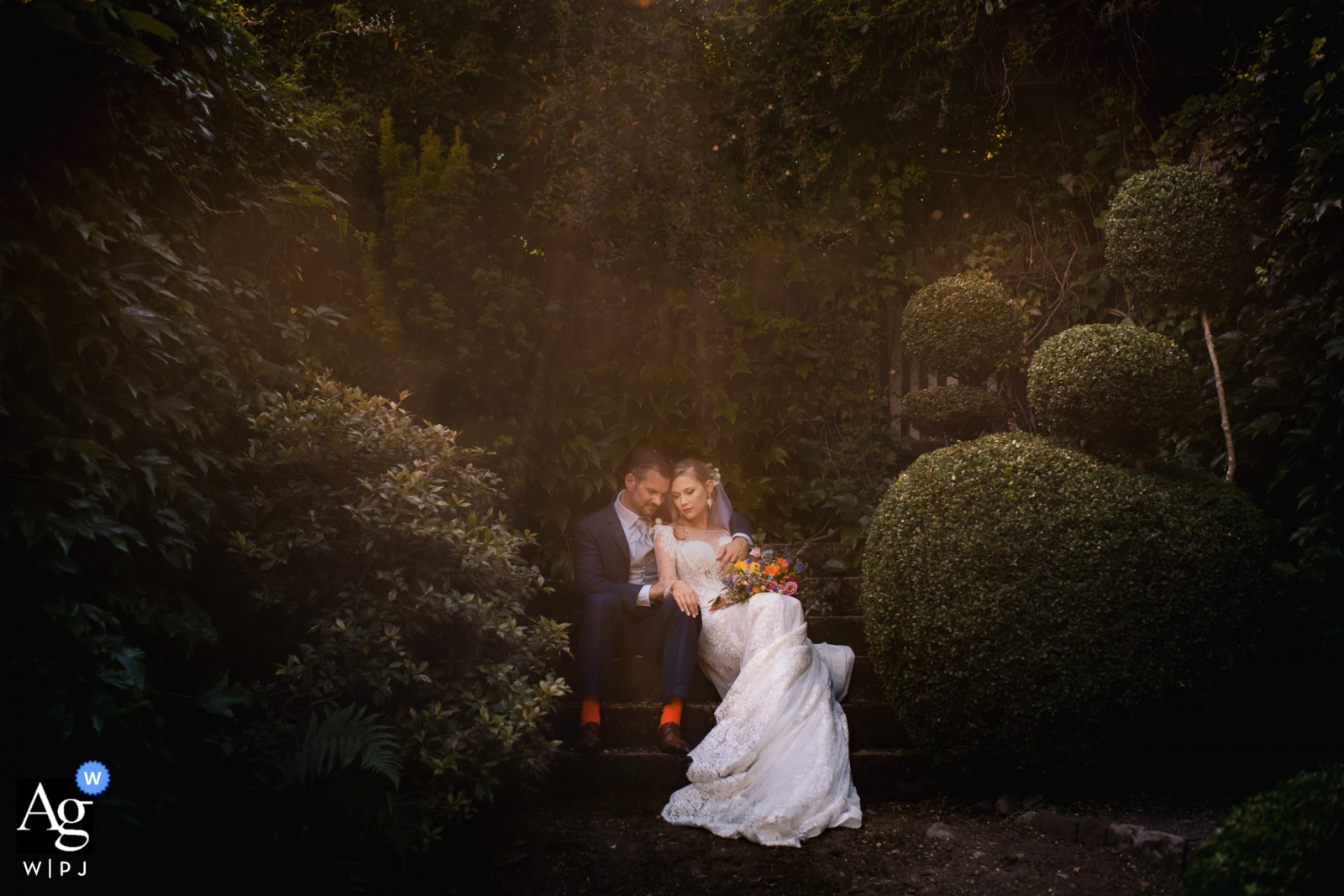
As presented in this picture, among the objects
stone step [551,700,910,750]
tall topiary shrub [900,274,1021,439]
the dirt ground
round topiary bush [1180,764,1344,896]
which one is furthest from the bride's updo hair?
round topiary bush [1180,764,1344,896]

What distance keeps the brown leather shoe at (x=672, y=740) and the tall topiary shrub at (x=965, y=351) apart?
210cm

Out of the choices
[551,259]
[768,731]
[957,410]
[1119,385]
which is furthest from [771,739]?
[551,259]

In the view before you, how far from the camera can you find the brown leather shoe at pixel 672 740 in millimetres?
3953

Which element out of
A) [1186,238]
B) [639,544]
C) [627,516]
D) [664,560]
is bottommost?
[664,560]

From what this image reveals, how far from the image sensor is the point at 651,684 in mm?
4473

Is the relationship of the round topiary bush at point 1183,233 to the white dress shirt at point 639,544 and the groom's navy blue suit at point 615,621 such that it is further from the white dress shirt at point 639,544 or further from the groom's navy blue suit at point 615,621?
the white dress shirt at point 639,544

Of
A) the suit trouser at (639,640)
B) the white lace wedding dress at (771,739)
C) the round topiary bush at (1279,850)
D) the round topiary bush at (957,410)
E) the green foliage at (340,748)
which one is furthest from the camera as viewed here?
the round topiary bush at (957,410)

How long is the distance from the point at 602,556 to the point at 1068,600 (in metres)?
2.43

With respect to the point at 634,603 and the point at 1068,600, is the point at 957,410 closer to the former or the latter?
the point at 1068,600

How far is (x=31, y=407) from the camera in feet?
A: 7.15

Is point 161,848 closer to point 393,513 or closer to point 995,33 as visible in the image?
point 393,513

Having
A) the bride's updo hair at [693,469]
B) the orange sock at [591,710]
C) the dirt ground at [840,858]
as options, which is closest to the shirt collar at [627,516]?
the bride's updo hair at [693,469]

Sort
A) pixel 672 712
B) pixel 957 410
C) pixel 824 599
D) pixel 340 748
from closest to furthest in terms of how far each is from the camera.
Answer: pixel 340 748, pixel 672 712, pixel 957 410, pixel 824 599

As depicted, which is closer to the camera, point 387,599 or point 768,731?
point 387,599
